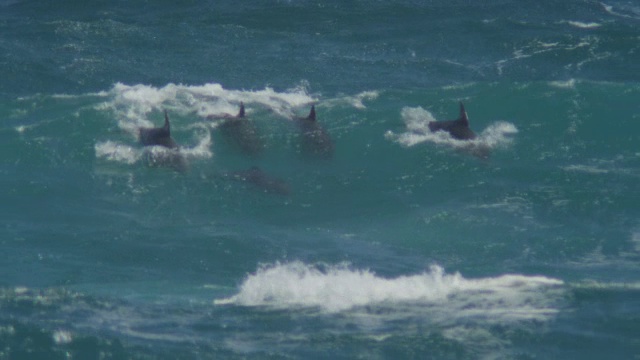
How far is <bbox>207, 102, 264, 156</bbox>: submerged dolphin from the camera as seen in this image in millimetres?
36031

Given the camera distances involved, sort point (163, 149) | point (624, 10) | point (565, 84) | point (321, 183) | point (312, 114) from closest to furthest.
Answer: point (321, 183) < point (163, 149) < point (312, 114) < point (565, 84) < point (624, 10)

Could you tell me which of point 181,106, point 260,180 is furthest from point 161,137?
point 181,106

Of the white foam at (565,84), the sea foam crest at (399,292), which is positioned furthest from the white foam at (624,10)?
the sea foam crest at (399,292)

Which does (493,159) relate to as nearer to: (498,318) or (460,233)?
(460,233)

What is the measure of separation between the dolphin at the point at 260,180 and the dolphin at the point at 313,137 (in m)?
2.65

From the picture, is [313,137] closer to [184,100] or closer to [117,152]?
[184,100]

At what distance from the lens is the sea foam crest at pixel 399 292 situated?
24.6 m

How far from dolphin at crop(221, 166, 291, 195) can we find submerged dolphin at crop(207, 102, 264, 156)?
7.08 ft

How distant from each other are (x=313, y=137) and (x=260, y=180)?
4.04 meters

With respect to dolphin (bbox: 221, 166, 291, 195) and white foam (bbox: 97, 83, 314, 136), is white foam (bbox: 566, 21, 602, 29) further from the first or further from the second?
dolphin (bbox: 221, 166, 291, 195)

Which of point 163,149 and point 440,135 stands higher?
point 440,135

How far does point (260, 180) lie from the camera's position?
3322 centimetres

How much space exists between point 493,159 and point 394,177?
355cm

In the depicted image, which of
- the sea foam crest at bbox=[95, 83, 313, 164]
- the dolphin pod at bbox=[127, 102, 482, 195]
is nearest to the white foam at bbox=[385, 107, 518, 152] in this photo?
the dolphin pod at bbox=[127, 102, 482, 195]
